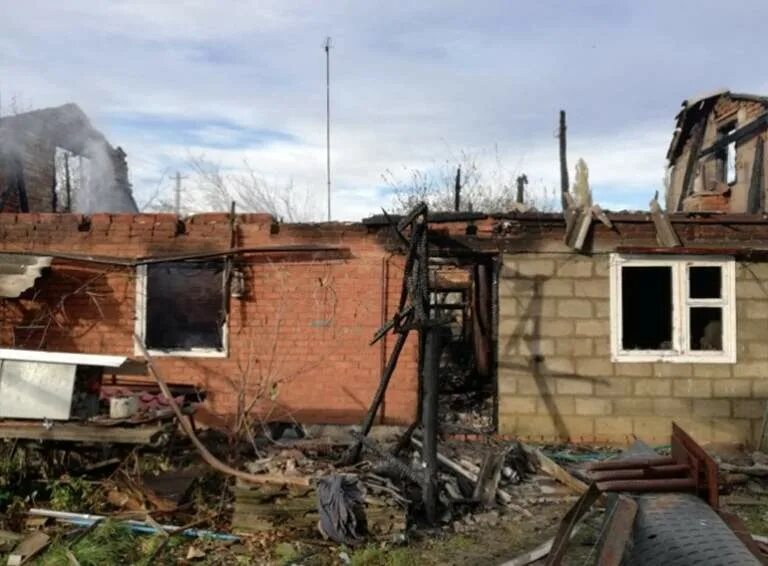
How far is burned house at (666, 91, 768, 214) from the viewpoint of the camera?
660 inches

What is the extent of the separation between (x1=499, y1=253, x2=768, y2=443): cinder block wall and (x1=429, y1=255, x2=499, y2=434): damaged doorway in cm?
34

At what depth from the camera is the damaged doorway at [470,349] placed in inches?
412

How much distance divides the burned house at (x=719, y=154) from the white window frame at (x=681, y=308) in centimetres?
753

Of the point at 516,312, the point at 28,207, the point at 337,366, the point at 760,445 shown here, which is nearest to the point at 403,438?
the point at 337,366

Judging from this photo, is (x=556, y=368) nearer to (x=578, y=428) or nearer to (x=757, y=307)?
(x=578, y=428)

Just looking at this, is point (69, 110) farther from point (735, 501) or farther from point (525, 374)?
point (735, 501)

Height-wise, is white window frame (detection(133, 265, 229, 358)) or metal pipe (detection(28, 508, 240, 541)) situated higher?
white window frame (detection(133, 265, 229, 358))

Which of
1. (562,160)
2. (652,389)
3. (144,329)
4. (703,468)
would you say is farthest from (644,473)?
(562,160)

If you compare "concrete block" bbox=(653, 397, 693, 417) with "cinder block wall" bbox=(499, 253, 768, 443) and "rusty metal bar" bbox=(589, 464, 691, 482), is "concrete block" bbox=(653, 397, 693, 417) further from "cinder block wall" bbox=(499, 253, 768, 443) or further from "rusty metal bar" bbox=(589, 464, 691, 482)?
"rusty metal bar" bbox=(589, 464, 691, 482)

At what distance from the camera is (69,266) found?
10.0 m

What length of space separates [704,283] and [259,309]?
22.8 feet

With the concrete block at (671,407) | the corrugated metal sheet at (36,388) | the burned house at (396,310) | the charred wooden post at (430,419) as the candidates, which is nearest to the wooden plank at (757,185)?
the burned house at (396,310)

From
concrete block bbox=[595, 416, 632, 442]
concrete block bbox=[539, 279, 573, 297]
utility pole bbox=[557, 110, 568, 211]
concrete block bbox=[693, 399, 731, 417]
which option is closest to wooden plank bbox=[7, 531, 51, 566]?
concrete block bbox=[539, 279, 573, 297]

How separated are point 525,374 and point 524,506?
8.27 feet
